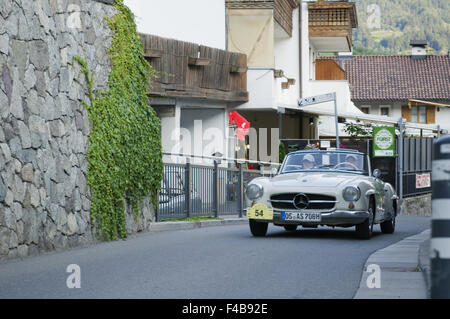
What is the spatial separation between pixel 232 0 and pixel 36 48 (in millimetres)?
22411

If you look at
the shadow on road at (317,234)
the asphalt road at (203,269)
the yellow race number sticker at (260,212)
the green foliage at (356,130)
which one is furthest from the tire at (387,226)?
the green foliage at (356,130)

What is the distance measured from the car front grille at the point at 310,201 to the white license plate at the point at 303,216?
11 centimetres

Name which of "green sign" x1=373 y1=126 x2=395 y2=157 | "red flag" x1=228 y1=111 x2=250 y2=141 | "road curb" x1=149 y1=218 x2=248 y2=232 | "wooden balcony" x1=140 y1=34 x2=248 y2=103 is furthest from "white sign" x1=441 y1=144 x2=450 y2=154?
"green sign" x1=373 y1=126 x2=395 y2=157

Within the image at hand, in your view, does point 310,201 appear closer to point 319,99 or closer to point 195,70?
point 319,99

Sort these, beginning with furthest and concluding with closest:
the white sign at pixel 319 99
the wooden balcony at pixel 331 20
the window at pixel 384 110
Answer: the window at pixel 384 110
the wooden balcony at pixel 331 20
the white sign at pixel 319 99

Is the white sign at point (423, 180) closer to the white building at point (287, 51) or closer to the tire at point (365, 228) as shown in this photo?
the white building at point (287, 51)

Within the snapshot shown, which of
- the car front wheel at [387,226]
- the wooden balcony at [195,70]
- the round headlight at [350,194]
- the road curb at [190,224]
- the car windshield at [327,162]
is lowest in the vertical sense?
the road curb at [190,224]

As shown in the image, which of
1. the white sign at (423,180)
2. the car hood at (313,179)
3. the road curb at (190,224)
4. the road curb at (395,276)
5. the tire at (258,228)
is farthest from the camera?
the white sign at (423,180)

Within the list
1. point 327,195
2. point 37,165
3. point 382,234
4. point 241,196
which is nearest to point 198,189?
point 241,196

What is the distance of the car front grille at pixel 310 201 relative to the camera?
1424 cm

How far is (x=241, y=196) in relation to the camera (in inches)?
995

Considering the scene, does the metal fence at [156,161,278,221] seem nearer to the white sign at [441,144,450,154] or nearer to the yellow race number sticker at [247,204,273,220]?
the yellow race number sticker at [247,204,273,220]

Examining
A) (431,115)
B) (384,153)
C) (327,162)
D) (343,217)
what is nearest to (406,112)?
(431,115)
